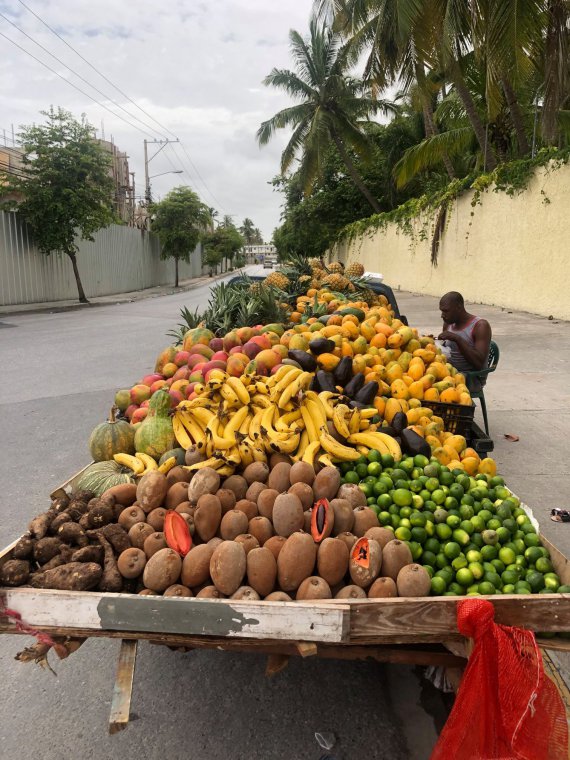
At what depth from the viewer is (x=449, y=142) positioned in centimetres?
1783

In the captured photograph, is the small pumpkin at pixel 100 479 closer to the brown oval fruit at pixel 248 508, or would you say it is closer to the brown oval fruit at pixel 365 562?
the brown oval fruit at pixel 248 508

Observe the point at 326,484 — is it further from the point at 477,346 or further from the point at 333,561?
the point at 477,346

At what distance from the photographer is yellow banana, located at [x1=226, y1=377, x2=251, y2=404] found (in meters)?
3.19

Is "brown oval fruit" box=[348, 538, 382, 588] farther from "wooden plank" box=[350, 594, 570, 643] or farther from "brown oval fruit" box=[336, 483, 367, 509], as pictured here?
"brown oval fruit" box=[336, 483, 367, 509]

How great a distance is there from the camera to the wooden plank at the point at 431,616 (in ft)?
6.07

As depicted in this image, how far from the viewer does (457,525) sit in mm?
2447

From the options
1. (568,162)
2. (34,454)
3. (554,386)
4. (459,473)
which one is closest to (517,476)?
(459,473)

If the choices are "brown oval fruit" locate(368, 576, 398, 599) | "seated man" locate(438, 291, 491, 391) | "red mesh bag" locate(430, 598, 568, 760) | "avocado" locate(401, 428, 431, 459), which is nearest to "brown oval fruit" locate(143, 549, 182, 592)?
"brown oval fruit" locate(368, 576, 398, 599)

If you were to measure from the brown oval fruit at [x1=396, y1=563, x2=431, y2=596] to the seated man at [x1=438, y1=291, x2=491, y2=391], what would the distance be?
3.28m

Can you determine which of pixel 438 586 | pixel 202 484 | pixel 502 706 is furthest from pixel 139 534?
pixel 502 706

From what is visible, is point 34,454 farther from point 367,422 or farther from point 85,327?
point 85,327

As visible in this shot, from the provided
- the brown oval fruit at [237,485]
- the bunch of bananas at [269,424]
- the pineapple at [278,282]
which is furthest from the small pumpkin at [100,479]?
the pineapple at [278,282]

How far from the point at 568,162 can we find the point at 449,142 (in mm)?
6903

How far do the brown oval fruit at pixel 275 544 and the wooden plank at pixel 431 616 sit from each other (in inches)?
16.4
